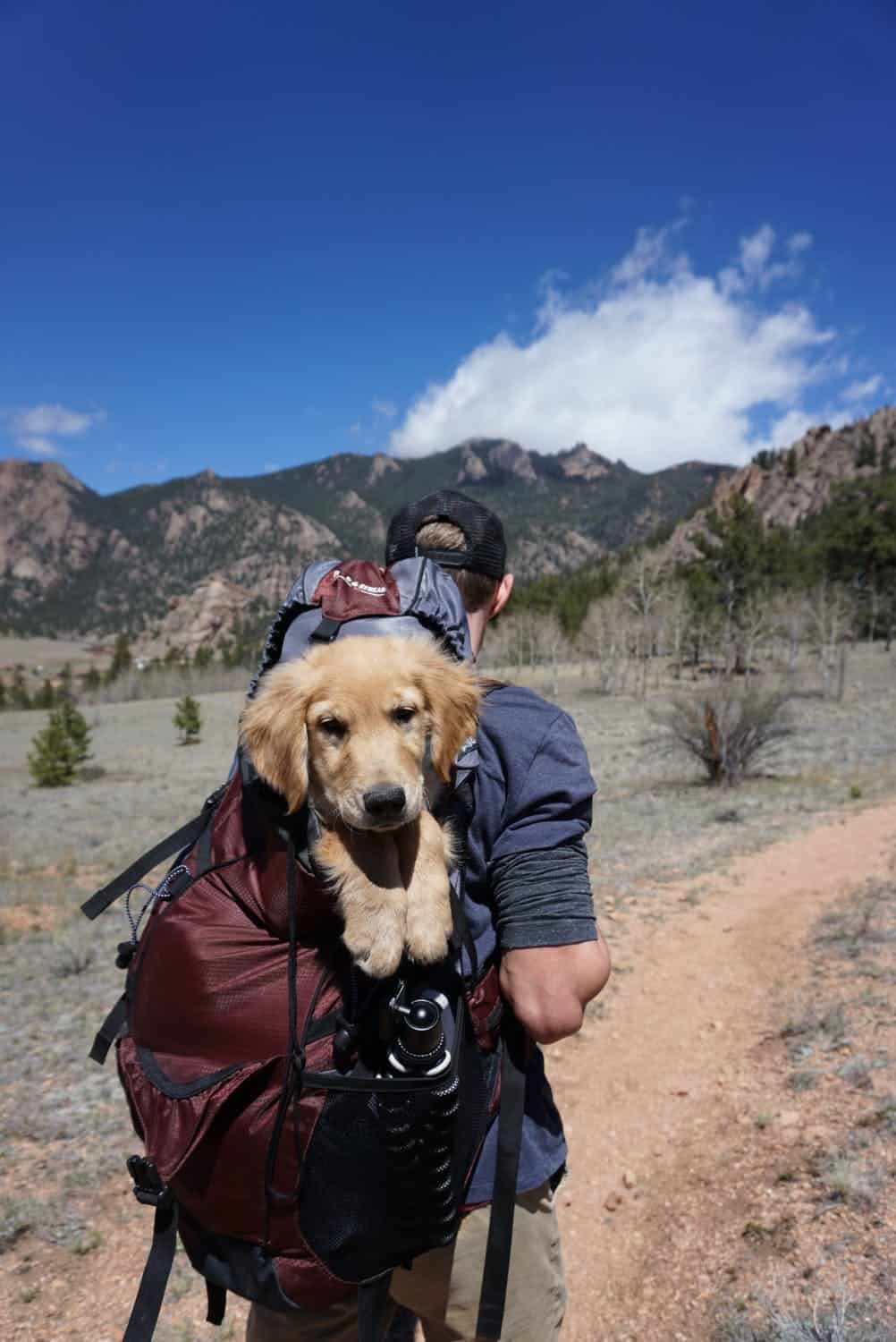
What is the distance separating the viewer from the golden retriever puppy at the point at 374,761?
5.66 feet

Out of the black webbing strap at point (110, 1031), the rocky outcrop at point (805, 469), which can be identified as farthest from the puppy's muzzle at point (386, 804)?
the rocky outcrop at point (805, 469)

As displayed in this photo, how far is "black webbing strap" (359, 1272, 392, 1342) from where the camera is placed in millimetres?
1728

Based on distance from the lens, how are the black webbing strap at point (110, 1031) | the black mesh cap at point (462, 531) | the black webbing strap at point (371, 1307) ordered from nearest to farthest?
the black webbing strap at point (371, 1307) → the black webbing strap at point (110, 1031) → the black mesh cap at point (462, 531)

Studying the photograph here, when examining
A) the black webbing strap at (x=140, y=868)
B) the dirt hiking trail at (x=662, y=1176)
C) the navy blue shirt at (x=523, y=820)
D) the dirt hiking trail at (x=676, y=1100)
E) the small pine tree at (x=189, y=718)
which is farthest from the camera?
the small pine tree at (x=189, y=718)

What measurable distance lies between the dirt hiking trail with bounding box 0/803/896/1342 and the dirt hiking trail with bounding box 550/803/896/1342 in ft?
0.04

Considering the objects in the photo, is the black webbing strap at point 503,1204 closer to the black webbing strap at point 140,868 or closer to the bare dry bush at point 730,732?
the black webbing strap at point 140,868

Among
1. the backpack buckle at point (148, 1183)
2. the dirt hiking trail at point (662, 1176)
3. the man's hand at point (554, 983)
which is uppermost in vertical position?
the man's hand at point (554, 983)

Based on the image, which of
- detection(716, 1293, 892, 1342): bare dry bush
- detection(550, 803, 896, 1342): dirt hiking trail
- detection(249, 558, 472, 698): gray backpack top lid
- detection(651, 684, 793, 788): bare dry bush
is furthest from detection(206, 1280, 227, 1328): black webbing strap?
detection(651, 684, 793, 788): bare dry bush

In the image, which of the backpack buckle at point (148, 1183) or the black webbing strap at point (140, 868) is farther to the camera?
the black webbing strap at point (140, 868)

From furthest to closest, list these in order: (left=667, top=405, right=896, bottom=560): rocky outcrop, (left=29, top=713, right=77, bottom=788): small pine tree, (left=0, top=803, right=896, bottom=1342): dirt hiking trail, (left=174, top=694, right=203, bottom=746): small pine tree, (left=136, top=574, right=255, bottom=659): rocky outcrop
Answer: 1. (left=136, top=574, right=255, bottom=659): rocky outcrop
2. (left=667, top=405, right=896, bottom=560): rocky outcrop
3. (left=174, top=694, right=203, bottom=746): small pine tree
4. (left=29, top=713, right=77, bottom=788): small pine tree
5. (left=0, top=803, right=896, bottom=1342): dirt hiking trail

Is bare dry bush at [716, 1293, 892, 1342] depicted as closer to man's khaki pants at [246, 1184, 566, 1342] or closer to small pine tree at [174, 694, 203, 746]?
man's khaki pants at [246, 1184, 566, 1342]

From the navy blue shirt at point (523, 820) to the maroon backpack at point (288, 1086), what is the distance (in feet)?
0.36

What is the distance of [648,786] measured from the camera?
63.7ft

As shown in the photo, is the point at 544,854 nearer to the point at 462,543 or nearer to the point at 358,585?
the point at 358,585
